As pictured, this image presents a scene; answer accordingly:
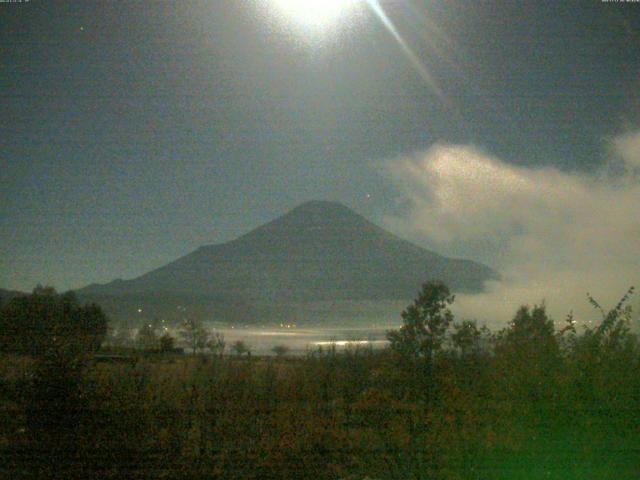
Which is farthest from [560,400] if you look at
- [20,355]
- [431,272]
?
[431,272]

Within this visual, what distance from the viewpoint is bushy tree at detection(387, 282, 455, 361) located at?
9062 mm

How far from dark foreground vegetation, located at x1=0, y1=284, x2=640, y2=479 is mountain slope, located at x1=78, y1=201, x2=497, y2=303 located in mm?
5648

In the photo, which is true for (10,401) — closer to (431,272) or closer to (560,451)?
(560,451)

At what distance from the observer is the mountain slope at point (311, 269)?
20.0 m

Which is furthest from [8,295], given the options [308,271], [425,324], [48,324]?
[308,271]

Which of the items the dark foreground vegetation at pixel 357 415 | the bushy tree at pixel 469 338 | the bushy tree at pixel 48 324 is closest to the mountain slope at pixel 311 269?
the bushy tree at pixel 469 338

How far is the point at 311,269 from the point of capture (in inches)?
1332

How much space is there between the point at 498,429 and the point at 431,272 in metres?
12.9

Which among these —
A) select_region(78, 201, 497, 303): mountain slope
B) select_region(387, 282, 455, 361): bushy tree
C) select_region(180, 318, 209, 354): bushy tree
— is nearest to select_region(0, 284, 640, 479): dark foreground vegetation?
select_region(387, 282, 455, 361): bushy tree

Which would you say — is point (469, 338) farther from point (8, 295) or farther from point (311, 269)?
point (311, 269)

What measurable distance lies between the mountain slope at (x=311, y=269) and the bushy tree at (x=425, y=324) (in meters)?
2.88

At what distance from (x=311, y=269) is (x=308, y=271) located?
50 centimetres

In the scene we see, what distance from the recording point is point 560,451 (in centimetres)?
686

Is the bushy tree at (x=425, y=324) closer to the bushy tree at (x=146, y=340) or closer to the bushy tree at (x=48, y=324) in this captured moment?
the bushy tree at (x=146, y=340)
